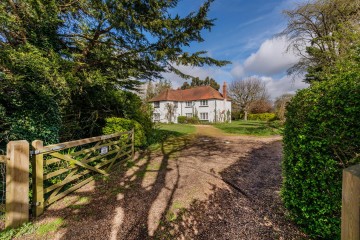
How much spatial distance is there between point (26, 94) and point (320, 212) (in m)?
6.50

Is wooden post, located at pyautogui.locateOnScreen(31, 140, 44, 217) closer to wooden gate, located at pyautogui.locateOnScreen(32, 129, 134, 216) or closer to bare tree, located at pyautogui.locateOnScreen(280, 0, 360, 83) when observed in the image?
wooden gate, located at pyautogui.locateOnScreen(32, 129, 134, 216)

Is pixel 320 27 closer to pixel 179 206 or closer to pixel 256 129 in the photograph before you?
pixel 256 129

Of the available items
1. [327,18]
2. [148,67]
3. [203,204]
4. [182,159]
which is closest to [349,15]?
[327,18]

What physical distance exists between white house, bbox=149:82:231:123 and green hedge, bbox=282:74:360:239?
30.7 m

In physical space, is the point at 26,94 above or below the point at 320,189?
above

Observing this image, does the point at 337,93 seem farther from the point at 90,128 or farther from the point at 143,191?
the point at 90,128

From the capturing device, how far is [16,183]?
9.93 feet

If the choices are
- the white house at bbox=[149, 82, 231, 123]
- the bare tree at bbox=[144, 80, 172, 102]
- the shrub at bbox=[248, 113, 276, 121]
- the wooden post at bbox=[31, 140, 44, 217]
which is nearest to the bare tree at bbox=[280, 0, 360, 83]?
the wooden post at bbox=[31, 140, 44, 217]

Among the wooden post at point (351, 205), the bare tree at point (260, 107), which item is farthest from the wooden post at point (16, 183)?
the bare tree at point (260, 107)

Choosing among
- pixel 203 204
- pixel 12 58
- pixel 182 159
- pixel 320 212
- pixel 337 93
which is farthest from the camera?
pixel 182 159

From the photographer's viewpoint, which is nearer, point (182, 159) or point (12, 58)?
point (12, 58)

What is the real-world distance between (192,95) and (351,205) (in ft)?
119

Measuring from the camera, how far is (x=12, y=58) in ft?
13.4

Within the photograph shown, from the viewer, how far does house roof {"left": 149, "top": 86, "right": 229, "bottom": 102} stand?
1346 inches
